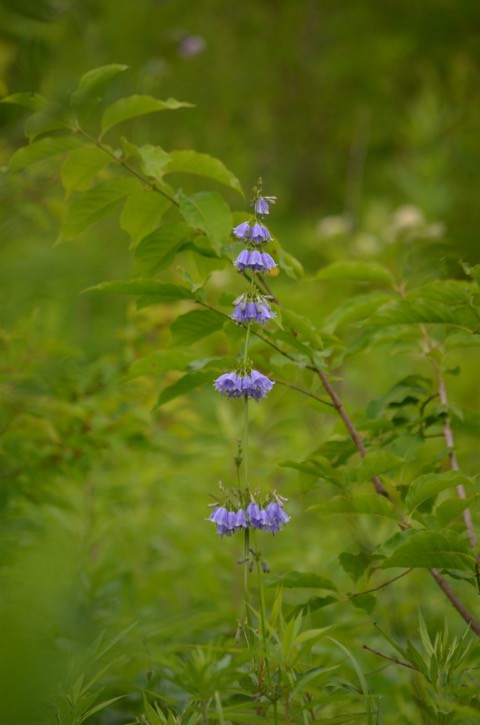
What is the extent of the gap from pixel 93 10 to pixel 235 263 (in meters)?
2.69

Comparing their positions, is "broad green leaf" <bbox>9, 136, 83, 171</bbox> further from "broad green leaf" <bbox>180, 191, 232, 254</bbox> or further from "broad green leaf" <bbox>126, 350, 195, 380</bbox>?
"broad green leaf" <bbox>126, 350, 195, 380</bbox>

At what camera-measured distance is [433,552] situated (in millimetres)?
666

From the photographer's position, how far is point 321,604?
30.3 inches

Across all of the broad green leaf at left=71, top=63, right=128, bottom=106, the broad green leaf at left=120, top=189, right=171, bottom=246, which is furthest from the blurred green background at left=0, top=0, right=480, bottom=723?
the broad green leaf at left=120, top=189, right=171, bottom=246

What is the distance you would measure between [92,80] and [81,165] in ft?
0.38

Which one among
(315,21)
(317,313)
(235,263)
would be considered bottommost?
(235,263)

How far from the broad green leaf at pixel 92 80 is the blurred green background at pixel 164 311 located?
0.05ft

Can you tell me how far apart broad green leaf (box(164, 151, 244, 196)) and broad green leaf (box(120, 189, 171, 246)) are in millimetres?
38

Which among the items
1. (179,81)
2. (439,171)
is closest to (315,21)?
(179,81)

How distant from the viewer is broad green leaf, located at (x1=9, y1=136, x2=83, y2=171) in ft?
2.62

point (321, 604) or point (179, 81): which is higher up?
point (179, 81)

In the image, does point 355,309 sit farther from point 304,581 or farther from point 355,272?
point 304,581

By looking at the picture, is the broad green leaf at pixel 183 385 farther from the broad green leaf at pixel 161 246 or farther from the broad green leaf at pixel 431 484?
the broad green leaf at pixel 431 484

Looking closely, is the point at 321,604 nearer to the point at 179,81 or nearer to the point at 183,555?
the point at 183,555
